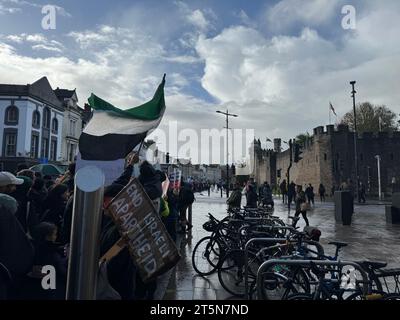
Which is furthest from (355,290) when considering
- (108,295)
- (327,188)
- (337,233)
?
(327,188)

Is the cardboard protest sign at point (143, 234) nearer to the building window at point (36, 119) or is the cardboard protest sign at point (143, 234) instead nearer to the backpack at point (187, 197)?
the backpack at point (187, 197)

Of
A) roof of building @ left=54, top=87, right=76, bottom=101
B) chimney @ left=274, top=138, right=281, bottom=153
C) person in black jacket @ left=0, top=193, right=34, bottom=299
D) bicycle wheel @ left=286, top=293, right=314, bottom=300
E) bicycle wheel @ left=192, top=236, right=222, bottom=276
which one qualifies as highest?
roof of building @ left=54, top=87, right=76, bottom=101

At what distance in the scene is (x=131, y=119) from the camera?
2846mm

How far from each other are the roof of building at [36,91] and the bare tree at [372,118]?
45.2m

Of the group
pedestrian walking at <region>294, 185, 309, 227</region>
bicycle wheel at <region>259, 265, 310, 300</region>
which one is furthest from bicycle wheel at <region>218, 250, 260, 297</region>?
pedestrian walking at <region>294, 185, 309, 227</region>

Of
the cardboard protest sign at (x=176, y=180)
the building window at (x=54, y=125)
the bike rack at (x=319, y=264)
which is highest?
the building window at (x=54, y=125)

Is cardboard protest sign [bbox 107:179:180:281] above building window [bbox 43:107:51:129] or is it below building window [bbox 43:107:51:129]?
below

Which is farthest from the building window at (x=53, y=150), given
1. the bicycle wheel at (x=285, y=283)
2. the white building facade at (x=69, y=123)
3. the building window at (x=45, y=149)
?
the bicycle wheel at (x=285, y=283)

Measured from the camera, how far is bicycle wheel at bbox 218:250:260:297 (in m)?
4.96

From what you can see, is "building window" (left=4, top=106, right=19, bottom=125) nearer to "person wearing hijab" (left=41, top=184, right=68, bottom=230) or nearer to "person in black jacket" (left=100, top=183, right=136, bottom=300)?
"person wearing hijab" (left=41, top=184, right=68, bottom=230)

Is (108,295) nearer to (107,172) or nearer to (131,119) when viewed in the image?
(131,119)

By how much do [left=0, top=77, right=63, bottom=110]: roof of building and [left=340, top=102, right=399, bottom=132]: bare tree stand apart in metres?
45.2

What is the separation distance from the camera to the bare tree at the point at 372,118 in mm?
55594

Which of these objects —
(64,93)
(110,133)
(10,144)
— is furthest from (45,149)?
(110,133)
